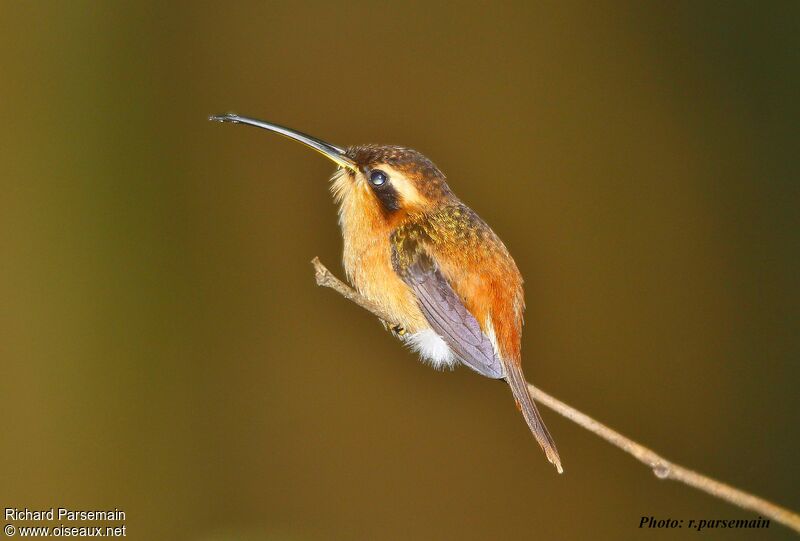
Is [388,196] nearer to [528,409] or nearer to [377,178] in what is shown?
[377,178]

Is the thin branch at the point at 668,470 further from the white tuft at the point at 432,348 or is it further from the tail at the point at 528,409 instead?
the white tuft at the point at 432,348

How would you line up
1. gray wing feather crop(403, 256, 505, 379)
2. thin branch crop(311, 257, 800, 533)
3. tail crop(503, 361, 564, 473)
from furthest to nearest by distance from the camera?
gray wing feather crop(403, 256, 505, 379) → tail crop(503, 361, 564, 473) → thin branch crop(311, 257, 800, 533)

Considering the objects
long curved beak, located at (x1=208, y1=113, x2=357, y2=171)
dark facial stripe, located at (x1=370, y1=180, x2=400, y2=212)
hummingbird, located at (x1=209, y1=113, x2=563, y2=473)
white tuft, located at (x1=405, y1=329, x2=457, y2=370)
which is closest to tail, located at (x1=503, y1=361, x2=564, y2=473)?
hummingbird, located at (x1=209, y1=113, x2=563, y2=473)

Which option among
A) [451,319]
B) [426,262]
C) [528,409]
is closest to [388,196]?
[426,262]

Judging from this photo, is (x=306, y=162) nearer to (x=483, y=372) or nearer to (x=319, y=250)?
(x=319, y=250)

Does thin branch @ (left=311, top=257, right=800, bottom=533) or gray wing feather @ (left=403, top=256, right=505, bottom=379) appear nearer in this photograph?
thin branch @ (left=311, top=257, right=800, bottom=533)

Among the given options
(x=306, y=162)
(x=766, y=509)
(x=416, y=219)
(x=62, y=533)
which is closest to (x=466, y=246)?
(x=416, y=219)

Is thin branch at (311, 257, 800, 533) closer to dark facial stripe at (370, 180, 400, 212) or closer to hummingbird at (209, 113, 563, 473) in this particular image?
hummingbird at (209, 113, 563, 473)

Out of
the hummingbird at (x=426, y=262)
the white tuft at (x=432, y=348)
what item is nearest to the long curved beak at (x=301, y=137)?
the hummingbird at (x=426, y=262)
